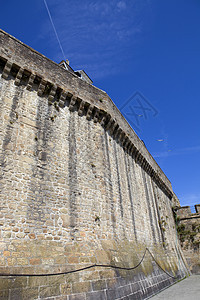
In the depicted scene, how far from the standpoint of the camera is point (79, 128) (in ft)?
25.7

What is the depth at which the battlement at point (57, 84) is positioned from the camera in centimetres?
659

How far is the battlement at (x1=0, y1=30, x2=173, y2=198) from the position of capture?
6.59 metres

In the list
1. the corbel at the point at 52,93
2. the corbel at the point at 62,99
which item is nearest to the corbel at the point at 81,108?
the corbel at the point at 62,99

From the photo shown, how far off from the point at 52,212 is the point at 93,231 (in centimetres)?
142

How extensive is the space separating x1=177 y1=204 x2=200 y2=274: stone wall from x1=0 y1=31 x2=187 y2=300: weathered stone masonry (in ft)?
23.9

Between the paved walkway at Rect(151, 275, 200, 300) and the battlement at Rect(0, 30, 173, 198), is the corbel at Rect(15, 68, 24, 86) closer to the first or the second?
the battlement at Rect(0, 30, 173, 198)

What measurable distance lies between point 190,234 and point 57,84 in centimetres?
1466

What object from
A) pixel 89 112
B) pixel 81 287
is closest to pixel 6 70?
pixel 89 112

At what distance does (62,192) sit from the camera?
20.6 feet

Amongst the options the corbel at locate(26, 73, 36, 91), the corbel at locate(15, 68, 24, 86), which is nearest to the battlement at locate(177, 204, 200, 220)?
the corbel at locate(26, 73, 36, 91)

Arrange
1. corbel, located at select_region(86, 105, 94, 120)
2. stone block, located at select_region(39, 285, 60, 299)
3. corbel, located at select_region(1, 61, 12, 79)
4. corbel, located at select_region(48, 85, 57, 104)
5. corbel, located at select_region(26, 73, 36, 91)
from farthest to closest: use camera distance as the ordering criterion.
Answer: corbel, located at select_region(86, 105, 94, 120) → corbel, located at select_region(48, 85, 57, 104) → corbel, located at select_region(26, 73, 36, 91) → corbel, located at select_region(1, 61, 12, 79) → stone block, located at select_region(39, 285, 60, 299)

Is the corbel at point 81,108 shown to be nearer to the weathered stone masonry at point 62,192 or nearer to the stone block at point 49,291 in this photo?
the weathered stone masonry at point 62,192

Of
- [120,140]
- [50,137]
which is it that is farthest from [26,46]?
A: [120,140]

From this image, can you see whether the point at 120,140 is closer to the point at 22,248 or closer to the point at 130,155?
the point at 130,155
